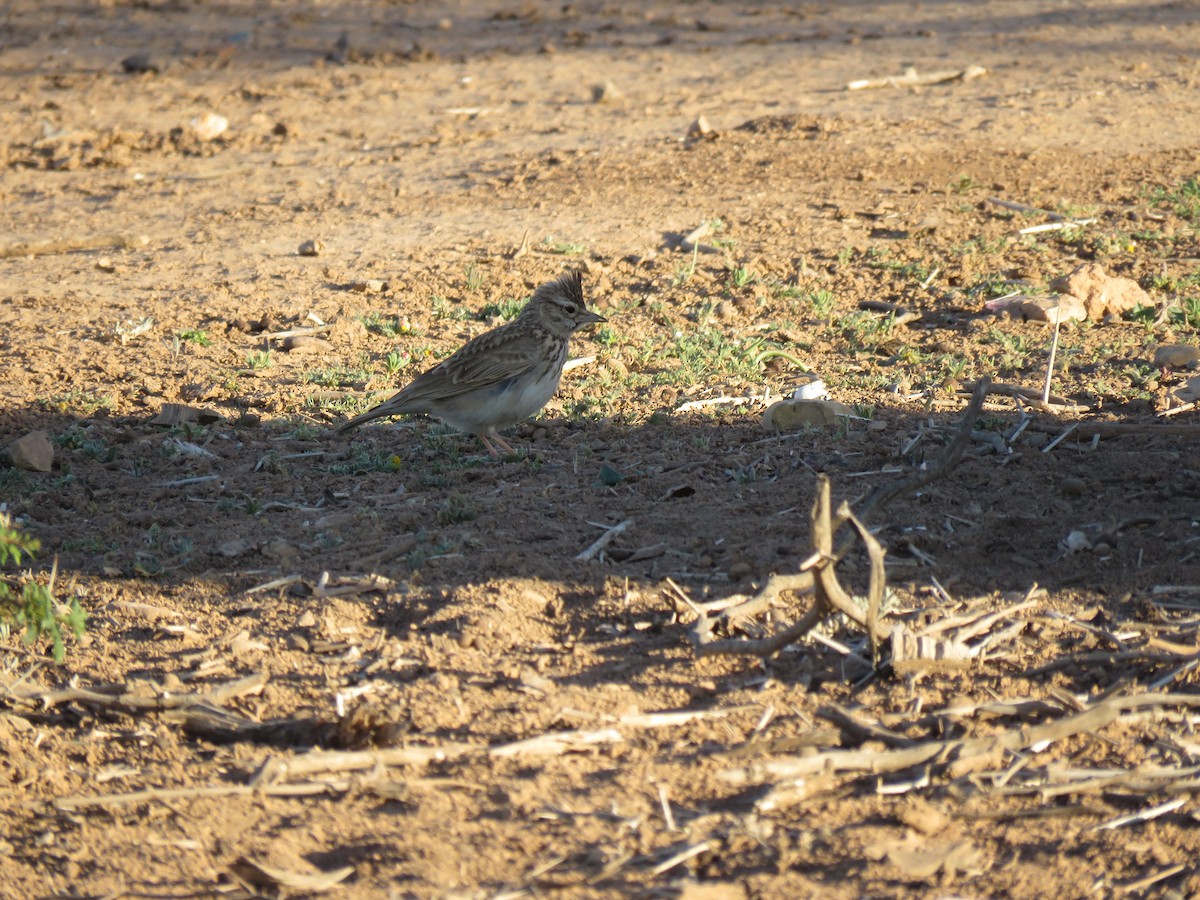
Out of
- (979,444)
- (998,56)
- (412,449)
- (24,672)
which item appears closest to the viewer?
(24,672)

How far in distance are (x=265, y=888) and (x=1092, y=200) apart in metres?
8.60

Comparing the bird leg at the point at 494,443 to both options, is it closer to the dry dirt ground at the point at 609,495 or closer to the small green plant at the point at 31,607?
the dry dirt ground at the point at 609,495

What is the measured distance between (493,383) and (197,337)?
99.7 inches

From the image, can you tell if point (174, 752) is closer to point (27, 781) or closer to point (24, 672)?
point (27, 781)

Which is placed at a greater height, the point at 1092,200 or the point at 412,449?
the point at 1092,200

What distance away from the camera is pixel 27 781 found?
4.52 metres

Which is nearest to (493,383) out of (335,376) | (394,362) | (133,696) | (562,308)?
(562,308)

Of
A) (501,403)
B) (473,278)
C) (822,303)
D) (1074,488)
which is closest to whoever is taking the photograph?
(1074,488)

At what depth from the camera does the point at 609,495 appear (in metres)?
6.56

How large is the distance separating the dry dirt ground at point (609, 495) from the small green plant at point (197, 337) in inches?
0.8

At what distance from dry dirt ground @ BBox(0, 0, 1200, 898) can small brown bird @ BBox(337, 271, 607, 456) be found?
0.74ft

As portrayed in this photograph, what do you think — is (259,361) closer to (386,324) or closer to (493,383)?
(386,324)

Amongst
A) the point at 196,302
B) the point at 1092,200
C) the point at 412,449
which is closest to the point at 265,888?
the point at 412,449

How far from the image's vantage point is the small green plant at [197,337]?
8.96 meters
